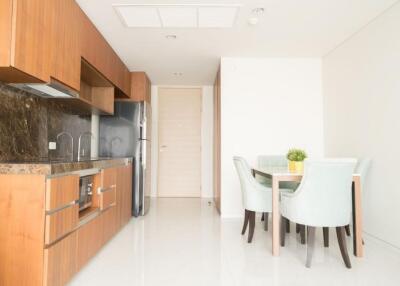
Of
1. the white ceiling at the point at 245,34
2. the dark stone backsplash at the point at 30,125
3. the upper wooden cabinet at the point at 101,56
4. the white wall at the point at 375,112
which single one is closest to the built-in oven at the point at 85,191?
the dark stone backsplash at the point at 30,125

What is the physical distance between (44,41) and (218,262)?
221 cm

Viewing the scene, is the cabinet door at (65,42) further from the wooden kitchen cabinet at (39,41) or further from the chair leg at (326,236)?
the chair leg at (326,236)

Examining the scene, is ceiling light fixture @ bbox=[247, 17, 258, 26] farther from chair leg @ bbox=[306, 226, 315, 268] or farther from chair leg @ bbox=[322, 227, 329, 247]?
chair leg @ bbox=[322, 227, 329, 247]

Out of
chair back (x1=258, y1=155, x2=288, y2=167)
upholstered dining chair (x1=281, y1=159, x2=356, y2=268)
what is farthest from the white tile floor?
chair back (x1=258, y1=155, x2=288, y2=167)

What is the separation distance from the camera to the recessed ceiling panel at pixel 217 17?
262 cm

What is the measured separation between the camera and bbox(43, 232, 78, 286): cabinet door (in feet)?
5.05

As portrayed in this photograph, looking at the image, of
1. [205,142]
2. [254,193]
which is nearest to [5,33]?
[254,193]

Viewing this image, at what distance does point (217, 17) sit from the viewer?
2770 mm

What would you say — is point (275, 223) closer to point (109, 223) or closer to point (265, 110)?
point (109, 223)

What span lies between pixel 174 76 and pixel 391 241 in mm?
4104

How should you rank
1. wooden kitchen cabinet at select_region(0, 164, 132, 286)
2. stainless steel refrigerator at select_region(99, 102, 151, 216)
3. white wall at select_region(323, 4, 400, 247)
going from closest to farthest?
wooden kitchen cabinet at select_region(0, 164, 132, 286)
white wall at select_region(323, 4, 400, 247)
stainless steel refrigerator at select_region(99, 102, 151, 216)

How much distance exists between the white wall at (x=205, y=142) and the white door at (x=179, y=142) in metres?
0.09

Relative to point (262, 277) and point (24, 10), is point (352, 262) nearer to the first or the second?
point (262, 277)

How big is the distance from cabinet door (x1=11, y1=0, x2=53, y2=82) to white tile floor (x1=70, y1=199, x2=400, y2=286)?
1.55 meters
